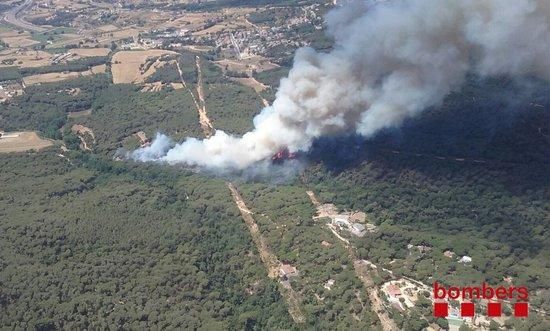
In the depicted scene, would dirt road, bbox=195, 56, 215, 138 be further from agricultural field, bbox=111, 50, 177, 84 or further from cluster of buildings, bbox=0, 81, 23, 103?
cluster of buildings, bbox=0, 81, 23, 103

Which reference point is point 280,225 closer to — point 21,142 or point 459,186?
point 459,186

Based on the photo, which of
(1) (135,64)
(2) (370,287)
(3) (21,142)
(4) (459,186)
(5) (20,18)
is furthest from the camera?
(5) (20,18)

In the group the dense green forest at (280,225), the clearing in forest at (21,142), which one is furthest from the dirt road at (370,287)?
the clearing in forest at (21,142)

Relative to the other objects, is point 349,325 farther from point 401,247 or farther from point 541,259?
point 541,259

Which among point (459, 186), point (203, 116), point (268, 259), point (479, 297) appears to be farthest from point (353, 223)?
point (203, 116)

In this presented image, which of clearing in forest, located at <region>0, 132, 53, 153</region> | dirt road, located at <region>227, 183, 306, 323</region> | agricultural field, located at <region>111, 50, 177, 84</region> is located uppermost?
clearing in forest, located at <region>0, 132, 53, 153</region>

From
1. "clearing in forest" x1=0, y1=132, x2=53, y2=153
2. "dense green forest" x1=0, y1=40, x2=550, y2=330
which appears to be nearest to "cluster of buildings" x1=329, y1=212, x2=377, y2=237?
"dense green forest" x1=0, y1=40, x2=550, y2=330
